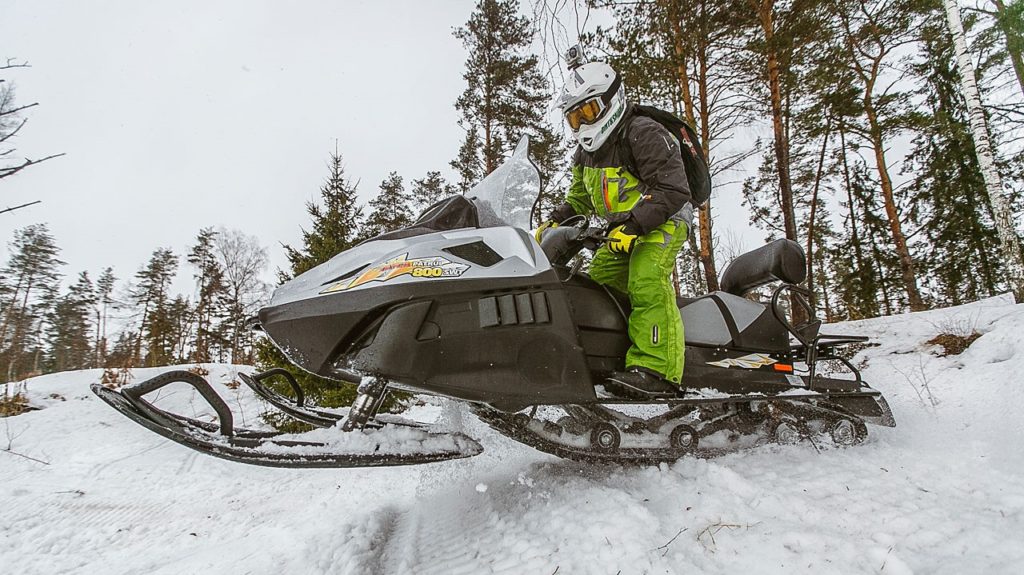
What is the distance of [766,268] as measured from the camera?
272 centimetres

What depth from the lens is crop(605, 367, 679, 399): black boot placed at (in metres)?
2.16

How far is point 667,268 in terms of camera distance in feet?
7.78

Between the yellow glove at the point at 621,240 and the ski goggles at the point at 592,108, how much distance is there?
629 mm

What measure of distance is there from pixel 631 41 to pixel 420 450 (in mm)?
9824

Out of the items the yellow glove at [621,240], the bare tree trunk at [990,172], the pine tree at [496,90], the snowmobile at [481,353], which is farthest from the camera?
the pine tree at [496,90]

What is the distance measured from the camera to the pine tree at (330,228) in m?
6.59

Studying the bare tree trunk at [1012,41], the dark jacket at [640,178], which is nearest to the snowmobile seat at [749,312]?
the dark jacket at [640,178]

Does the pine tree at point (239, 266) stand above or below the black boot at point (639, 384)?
above

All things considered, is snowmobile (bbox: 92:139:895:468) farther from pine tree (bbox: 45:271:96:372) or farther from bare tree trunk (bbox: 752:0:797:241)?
pine tree (bbox: 45:271:96:372)

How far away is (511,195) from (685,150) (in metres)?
0.97

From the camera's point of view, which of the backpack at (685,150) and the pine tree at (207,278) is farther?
the pine tree at (207,278)

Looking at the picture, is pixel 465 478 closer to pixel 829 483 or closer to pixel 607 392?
pixel 607 392

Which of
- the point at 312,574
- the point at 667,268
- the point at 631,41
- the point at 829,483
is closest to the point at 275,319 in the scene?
the point at 312,574

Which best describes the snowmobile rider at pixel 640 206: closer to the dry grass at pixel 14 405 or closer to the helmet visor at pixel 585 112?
the helmet visor at pixel 585 112
